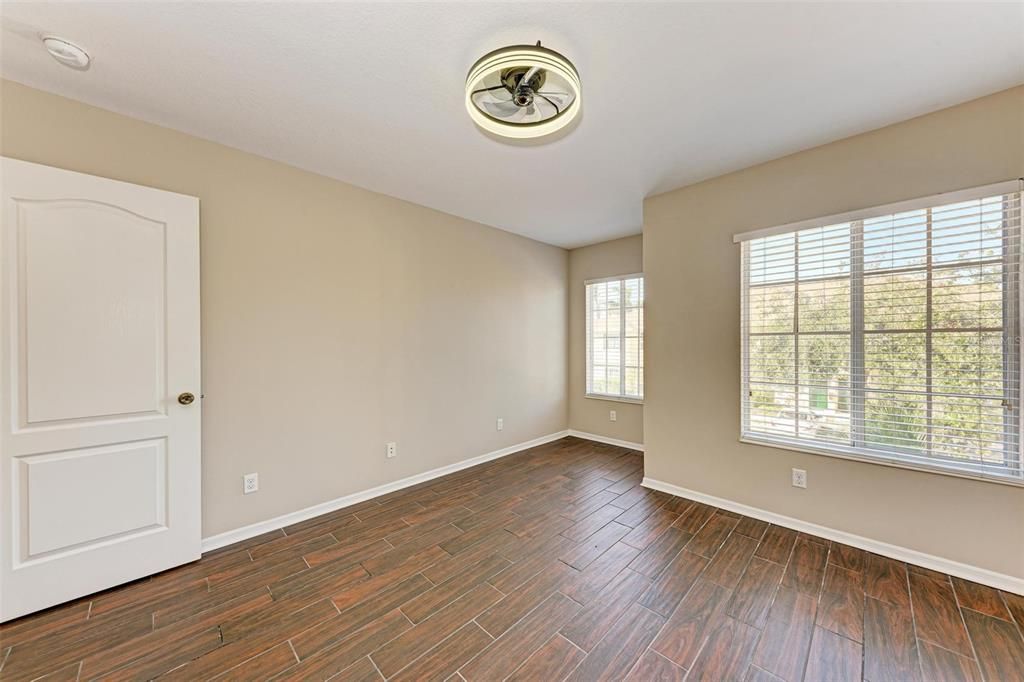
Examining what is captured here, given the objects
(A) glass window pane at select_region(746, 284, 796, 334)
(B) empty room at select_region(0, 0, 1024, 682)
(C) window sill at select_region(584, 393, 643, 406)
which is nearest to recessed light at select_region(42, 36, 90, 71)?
(B) empty room at select_region(0, 0, 1024, 682)

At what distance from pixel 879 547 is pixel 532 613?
7.38 ft

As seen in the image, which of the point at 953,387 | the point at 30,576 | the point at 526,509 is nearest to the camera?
the point at 30,576

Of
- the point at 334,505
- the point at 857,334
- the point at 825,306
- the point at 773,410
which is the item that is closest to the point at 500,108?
the point at 825,306

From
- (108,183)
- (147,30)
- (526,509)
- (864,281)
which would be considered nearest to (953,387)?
(864,281)

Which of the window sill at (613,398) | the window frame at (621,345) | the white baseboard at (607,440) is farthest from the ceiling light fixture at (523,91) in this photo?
the white baseboard at (607,440)

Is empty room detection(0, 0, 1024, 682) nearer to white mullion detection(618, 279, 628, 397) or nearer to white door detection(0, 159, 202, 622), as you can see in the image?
white door detection(0, 159, 202, 622)

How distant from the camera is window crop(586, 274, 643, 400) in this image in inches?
183

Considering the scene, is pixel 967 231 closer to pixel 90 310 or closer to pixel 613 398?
pixel 613 398

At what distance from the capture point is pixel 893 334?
2314mm

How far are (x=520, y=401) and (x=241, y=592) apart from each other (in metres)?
3.08

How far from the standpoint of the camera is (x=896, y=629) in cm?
173

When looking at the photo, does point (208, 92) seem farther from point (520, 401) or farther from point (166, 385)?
point (520, 401)

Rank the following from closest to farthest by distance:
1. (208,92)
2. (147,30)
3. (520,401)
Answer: (147,30)
(208,92)
(520,401)

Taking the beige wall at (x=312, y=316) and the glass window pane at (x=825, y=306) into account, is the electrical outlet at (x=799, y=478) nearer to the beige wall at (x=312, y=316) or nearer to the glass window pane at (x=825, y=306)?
the glass window pane at (x=825, y=306)
